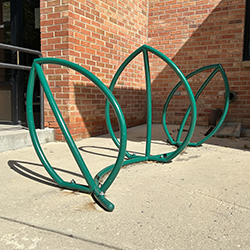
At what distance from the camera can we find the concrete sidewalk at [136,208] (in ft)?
4.07

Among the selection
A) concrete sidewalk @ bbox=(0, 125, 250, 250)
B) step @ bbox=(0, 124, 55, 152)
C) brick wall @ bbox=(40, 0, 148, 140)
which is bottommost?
concrete sidewalk @ bbox=(0, 125, 250, 250)

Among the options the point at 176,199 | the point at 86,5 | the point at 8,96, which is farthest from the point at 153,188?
the point at 8,96

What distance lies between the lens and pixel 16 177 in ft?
7.06

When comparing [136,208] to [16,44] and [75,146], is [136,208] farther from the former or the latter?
[16,44]

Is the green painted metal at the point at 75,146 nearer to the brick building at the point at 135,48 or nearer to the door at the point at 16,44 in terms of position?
the brick building at the point at 135,48

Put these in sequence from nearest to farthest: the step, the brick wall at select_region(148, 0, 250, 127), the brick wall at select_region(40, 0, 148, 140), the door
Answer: the step, the brick wall at select_region(40, 0, 148, 140), the door, the brick wall at select_region(148, 0, 250, 127)

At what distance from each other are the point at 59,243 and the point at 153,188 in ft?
2.95

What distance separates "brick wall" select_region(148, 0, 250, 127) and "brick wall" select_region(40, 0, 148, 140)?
1.02 m

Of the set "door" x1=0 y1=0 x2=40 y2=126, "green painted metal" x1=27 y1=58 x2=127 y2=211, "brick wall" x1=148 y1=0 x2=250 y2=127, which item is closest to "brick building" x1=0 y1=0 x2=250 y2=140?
"brick wall" x1=148 y1=0 x2=250 y2=127

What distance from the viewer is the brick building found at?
3.58 metres

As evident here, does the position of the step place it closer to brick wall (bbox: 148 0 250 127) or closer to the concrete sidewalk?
the concrete sidewalk

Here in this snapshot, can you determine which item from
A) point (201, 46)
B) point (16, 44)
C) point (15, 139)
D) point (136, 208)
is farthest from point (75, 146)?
point (201, 46)

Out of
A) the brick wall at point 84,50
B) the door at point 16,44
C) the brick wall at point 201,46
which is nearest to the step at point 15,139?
the brick wall at point 84,50

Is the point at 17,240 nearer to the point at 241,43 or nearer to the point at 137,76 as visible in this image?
the point at 137,76
